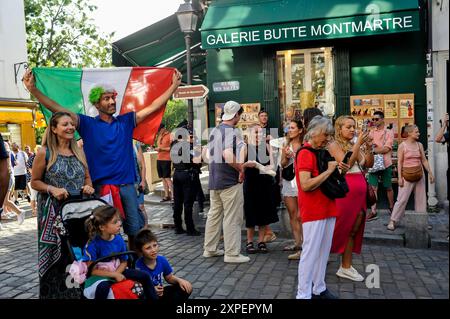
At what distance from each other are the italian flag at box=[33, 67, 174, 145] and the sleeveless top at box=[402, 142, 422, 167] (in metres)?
3.91

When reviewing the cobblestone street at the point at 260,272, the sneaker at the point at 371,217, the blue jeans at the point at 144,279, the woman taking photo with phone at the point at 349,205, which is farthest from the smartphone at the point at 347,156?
Result: the sneaker at the point at 371,217

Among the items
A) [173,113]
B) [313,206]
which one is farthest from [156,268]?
[173,113]

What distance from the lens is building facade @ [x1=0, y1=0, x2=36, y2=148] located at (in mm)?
18672

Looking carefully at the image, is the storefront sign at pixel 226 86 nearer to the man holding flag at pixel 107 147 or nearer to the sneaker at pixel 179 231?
the sneaker at pixel 179 231

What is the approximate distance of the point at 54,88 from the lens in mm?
4590

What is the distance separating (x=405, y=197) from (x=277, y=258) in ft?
7.75

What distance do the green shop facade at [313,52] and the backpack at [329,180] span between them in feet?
13.7

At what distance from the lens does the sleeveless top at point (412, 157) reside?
22.0 feet

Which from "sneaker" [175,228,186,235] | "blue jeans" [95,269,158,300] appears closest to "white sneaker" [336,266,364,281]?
"blue jeans" [95,269,158,300]

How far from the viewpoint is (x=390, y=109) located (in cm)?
876

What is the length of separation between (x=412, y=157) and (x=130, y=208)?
4.49 meters

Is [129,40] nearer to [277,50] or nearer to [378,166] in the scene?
[277,50]

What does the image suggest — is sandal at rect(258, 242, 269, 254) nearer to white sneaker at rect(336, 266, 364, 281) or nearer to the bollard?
white sneaker at rect(336, 266, 364, 281)
